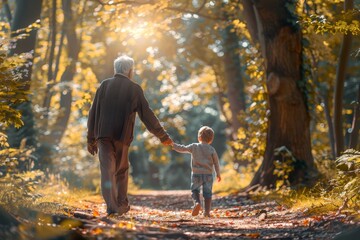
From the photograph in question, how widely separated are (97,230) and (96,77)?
87.9 ft

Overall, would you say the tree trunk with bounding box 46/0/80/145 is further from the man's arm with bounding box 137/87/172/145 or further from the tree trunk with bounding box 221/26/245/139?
the man's arm with bounding box 137/87/172/145

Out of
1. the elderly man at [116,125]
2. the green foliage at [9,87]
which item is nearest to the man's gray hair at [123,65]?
the elderly man at [116,125]

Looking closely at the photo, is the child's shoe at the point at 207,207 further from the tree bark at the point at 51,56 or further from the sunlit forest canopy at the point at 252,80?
the tree bark at the point at 51,56

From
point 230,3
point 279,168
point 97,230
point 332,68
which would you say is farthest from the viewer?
point 332,68

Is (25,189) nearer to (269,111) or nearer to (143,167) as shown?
(269,111)

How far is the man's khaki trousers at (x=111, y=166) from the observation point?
401 inches

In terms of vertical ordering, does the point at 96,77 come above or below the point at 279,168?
above

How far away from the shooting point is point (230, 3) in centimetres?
1930

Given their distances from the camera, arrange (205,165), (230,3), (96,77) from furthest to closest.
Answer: (96,77) < (230,3) < (205,165)

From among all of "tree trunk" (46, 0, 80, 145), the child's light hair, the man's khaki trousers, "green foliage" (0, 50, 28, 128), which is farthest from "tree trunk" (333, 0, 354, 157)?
"tree trunk" (46, 0, 80, 145)

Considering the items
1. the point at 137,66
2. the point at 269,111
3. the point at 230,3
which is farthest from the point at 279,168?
the point at 137,66

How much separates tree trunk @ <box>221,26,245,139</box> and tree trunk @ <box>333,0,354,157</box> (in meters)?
12.7

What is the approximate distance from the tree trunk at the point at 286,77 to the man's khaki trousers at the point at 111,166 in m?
6.05

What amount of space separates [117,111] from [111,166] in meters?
0.75
